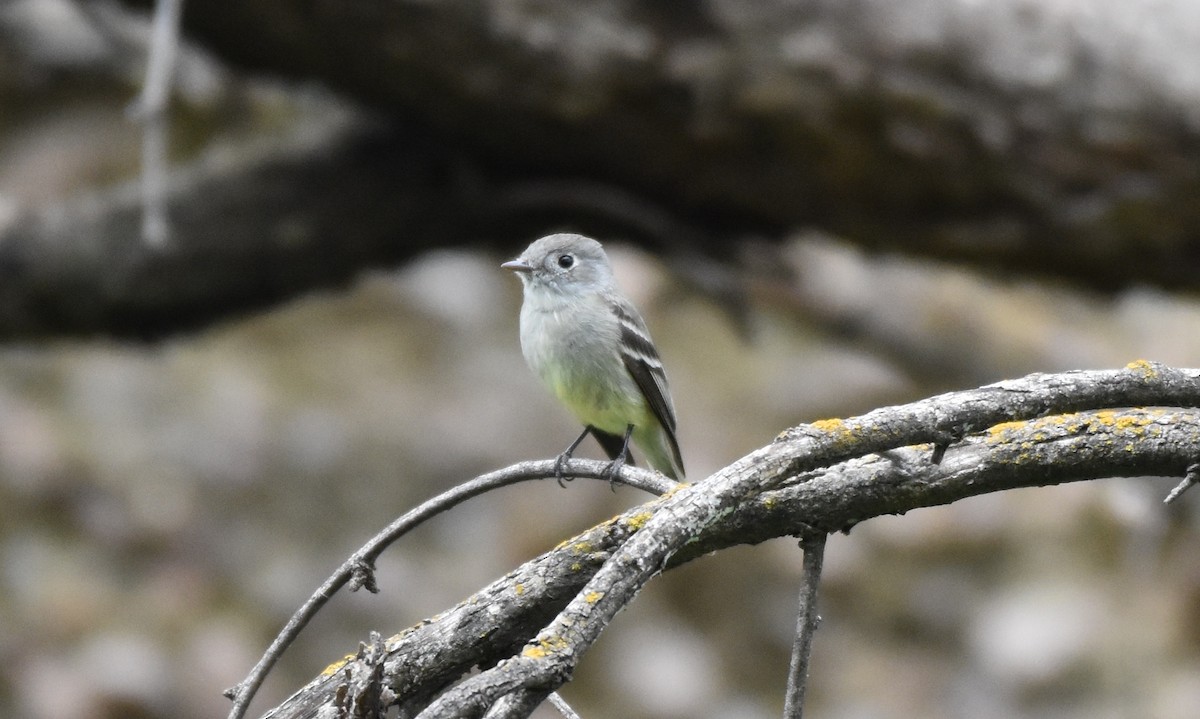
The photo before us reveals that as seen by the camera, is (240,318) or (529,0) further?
(240,318)

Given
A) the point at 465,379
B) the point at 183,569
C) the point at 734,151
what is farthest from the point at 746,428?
the point at 183,569

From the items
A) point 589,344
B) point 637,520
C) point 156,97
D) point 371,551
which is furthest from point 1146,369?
point 156,97

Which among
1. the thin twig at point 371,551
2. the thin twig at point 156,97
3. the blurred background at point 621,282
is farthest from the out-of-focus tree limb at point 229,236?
the thin twig at point 371,551

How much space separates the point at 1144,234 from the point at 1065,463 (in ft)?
13.4

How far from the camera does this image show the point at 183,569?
835cm

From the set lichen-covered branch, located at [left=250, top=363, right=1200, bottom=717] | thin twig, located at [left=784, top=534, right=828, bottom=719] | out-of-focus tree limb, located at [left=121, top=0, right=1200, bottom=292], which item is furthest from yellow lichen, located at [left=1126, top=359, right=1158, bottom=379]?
out-of-focus tree limb, located at [left=121, top=0, right=1200, bottom=292]

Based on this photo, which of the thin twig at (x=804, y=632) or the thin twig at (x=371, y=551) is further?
the thin twig at (x=371, y=551)

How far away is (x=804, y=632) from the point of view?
2064 millimetres

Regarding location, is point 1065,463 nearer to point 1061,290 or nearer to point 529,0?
point 529,0

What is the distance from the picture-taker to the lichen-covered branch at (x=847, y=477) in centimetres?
208

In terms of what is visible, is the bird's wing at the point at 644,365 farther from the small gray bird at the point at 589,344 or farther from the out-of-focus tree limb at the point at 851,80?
the out-of-focus tree limb at the point at 851,80

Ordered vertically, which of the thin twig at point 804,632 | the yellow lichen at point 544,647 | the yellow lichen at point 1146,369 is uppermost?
the yellow lichen at point 1146,369

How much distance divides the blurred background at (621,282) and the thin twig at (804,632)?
3860 millimetres

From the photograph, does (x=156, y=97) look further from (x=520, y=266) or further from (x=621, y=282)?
(x=621, y=282)
